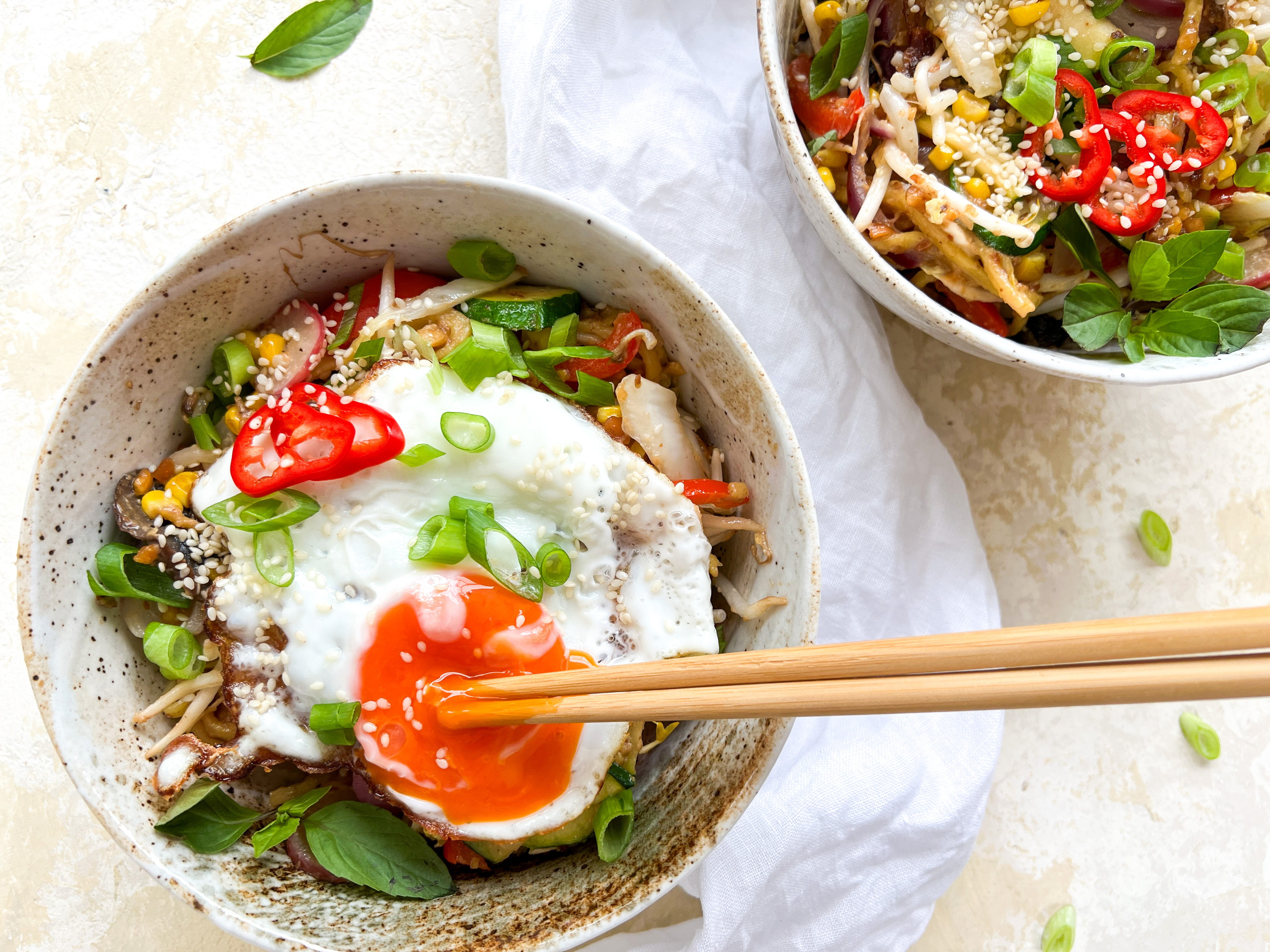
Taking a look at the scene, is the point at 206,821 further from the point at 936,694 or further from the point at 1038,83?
the point at 1038,83

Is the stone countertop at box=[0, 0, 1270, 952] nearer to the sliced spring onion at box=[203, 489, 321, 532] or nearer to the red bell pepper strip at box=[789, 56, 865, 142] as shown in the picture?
the red bell pepper strip at box=[789, 56, 865, 142]

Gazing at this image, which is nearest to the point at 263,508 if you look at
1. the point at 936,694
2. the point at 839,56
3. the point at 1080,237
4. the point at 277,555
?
the point at 277,555

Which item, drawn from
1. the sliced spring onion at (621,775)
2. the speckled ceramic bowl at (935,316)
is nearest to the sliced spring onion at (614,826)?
the sliced spring onion at (621,775)

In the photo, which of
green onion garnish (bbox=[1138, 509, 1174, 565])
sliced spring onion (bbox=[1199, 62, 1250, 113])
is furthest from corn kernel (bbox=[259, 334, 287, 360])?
green onion garnish (bbox=[1138, 509, 1174, 565])

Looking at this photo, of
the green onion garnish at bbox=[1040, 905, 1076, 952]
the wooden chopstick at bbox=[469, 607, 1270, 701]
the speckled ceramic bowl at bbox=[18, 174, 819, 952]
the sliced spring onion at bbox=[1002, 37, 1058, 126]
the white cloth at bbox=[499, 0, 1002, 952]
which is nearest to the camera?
the wooden chopstick at bbox=[469, 607, 1270, 701]

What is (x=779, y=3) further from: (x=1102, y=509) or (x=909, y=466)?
(x=1102, y=509)

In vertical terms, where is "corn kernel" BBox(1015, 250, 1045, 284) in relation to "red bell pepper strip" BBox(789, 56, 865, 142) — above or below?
below

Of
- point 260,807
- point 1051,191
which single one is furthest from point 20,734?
point 1051,191

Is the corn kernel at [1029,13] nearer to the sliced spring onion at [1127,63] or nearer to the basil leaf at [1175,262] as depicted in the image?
→ the sliced spring onion at [1127,63]
